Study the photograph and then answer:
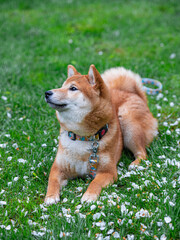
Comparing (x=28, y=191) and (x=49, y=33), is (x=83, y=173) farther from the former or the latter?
(x=49, y=33)

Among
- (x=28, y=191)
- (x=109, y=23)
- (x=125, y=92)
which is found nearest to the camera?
(x=28, y=191)

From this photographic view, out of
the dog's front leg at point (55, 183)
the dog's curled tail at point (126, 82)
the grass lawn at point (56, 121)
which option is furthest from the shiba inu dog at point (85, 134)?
the dog's curled tail at point (126, 82)

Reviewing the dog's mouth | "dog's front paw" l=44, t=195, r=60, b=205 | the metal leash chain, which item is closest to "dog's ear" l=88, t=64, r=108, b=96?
the dog's mouth

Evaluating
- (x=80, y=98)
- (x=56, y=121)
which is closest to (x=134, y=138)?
(x=80, y=98)

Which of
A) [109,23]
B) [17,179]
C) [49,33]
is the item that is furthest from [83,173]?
[109,23]

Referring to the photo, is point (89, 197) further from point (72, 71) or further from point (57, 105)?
point (72, 71)

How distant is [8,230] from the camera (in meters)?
2.68

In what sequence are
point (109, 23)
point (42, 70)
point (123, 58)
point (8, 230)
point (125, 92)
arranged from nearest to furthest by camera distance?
1. point (8, 230)
2. point (125, 92)
3. point (42, 70)
4. point (123, 58)
5. point (109, 23)

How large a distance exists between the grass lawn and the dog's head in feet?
2.61

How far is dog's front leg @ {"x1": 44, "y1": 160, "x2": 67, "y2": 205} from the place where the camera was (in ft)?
10.3

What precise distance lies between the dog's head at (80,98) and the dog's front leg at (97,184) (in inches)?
25.6

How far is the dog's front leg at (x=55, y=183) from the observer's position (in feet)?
10.3

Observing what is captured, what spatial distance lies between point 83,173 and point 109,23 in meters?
6.39

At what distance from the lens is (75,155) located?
3.42m
